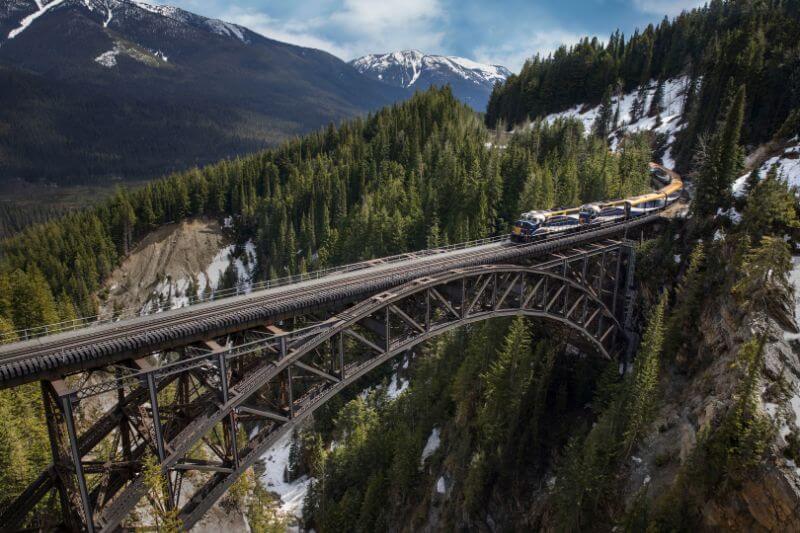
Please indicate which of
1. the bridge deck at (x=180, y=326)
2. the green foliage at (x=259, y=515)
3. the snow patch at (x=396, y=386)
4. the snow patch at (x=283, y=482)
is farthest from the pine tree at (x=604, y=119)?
the green foliage at (x=259, y=515)

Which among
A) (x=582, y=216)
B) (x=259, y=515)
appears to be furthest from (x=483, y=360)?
(x=259, y=515)

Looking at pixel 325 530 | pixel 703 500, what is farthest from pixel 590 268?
pixel 325 530

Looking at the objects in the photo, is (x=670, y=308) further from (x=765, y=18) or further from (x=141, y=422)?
(x=765, y=18)

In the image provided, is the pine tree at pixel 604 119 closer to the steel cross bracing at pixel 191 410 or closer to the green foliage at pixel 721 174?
the green foliage at pixel 721 174

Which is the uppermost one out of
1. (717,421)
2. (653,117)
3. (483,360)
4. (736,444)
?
(653,117)

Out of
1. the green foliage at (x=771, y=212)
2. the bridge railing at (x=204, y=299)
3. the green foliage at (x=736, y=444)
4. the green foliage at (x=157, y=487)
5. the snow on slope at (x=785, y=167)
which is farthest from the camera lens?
the snow on slope at (x=785, y=167)

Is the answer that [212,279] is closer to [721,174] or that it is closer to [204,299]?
[204,299]

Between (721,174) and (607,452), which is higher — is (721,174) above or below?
above

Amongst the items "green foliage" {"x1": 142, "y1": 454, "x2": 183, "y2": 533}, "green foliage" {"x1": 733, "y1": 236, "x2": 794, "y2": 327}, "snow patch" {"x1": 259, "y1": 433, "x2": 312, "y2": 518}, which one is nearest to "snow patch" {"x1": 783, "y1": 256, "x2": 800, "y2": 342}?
"green foliage" {"x1": 733, "y1": 236, "x2": 794, "y2": 327}
